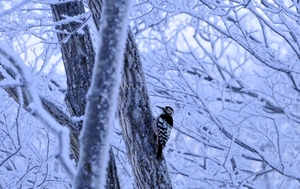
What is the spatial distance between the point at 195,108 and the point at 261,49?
2.95ft

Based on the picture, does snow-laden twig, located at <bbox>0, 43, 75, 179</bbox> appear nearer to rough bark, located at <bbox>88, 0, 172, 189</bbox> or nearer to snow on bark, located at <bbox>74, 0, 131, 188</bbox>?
snow on bark, located at <bbox>74, 0, 131, 188</bbox>

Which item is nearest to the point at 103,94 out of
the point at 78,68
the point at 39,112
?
the point at 39,112

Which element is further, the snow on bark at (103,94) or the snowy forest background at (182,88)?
the snowy forest background at (182,88)

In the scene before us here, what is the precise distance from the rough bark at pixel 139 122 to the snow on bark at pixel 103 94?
195 cm

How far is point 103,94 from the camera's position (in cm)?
151

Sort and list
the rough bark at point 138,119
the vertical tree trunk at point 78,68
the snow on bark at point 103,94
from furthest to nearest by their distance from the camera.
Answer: the vertical tree trunk at point 78,68
the rough bark at point 138,119
the snow on bark at point 103,94

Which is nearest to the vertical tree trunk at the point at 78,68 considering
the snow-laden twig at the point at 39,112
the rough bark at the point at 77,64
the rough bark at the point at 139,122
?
the rough bark at the point at 77,64

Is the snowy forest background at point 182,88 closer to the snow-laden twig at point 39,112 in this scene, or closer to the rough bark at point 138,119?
the rough bark at point 138,119

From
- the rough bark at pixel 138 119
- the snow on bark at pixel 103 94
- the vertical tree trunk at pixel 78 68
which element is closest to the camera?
the snow on bark at pixel 103 94

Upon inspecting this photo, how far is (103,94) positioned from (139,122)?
2025 mm

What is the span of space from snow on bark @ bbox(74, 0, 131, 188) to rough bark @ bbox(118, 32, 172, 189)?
76.6 inches

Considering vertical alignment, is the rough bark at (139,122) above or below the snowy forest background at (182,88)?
below

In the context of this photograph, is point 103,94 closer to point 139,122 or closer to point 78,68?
point 139,122

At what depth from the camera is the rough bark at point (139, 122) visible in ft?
11.5
